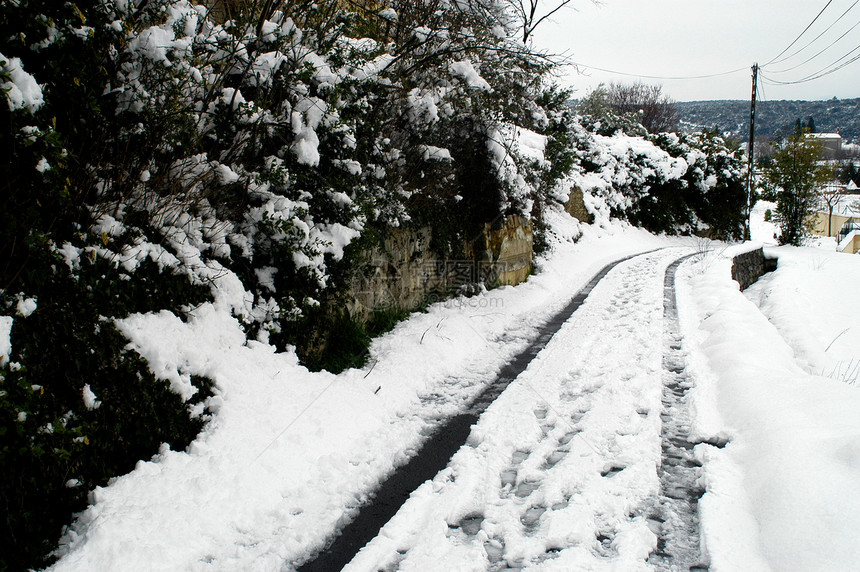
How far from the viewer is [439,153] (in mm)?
7559

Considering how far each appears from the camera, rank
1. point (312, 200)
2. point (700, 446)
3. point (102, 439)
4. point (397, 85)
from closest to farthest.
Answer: point (102, 439) → point (700, 446) → point (312, 200) → point (397, 85)

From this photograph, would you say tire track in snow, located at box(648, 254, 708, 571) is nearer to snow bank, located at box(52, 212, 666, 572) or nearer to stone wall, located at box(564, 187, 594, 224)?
snow bank, located at box(52, 212, 666, 572)

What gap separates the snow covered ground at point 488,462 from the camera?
2773mm

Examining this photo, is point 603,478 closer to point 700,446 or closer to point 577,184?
point 700,446

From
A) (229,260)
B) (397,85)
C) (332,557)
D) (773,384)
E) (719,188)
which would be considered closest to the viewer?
(332,557)

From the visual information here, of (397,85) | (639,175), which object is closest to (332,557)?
(397,85)

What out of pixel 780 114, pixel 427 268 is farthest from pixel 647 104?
pixel 780 114

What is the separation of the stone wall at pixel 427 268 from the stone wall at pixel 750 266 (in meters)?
6.88

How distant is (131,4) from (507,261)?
26.5 ft

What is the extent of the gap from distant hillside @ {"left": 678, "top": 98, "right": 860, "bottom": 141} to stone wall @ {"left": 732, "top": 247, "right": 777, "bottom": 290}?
360 ft

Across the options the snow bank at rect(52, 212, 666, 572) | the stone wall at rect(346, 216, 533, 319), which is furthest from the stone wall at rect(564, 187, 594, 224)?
the snow bank at rect(52, 212, 666, 572)

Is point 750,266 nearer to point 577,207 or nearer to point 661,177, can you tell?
point 577,207

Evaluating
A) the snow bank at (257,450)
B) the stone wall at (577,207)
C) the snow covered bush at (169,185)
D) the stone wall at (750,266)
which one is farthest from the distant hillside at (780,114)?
the snow bank at (257,450)

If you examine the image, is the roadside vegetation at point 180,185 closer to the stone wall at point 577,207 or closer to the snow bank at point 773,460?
the snow bank at point 773,460
